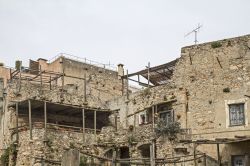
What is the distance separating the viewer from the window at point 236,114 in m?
28.2

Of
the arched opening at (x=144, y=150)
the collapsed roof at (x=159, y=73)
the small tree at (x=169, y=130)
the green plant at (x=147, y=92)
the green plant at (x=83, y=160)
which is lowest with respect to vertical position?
the green plant at (x=83, y=160)

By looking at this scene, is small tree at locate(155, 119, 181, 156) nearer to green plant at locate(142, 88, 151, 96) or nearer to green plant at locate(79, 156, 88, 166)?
green plant at locate(142, 88, 151, 96)

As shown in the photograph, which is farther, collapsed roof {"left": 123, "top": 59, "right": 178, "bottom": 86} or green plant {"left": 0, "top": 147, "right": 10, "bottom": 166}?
collapsed roof {"left": 123, "top": 59, "right": 178, "bottom": 86}

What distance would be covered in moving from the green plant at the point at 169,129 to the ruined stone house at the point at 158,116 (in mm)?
177

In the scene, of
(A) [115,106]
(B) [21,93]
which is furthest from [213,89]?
(B) [21,93]

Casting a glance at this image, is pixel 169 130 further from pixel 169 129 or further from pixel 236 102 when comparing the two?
pixel 236 102

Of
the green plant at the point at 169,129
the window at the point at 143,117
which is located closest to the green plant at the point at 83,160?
the green plant at the point at 169,129

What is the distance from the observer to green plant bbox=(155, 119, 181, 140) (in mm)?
28572

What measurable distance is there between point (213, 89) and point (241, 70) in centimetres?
205

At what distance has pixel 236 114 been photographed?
2841 cm

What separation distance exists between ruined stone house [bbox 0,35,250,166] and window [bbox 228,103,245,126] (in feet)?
0.19

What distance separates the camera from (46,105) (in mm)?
32469

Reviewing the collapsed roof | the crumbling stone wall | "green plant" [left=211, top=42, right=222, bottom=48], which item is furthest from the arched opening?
"green plant" [left=211, top=42, right=222, bottom=48]

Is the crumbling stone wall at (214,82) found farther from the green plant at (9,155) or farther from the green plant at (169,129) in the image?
the green plant at (9,155)
